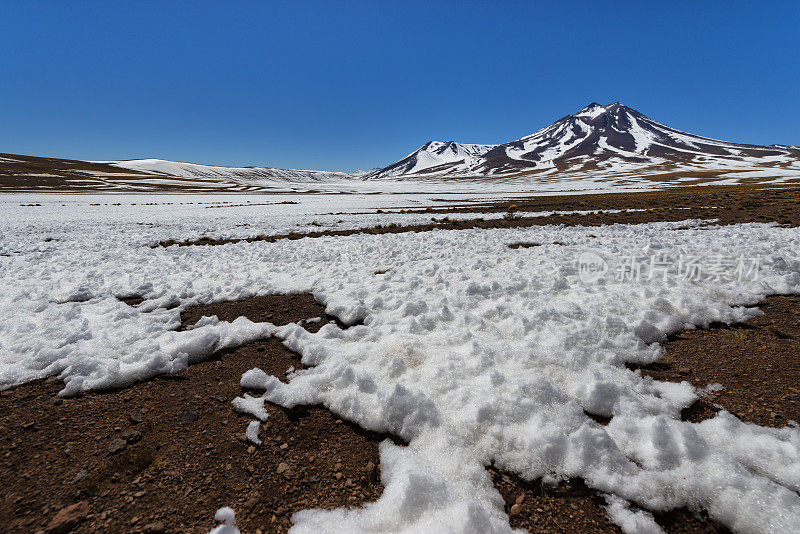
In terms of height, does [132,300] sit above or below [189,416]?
above

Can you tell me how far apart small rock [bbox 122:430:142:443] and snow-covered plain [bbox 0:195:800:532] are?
119 cm

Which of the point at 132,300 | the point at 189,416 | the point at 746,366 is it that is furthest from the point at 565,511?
the point at 132,300

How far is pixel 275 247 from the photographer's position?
14938 millimetres

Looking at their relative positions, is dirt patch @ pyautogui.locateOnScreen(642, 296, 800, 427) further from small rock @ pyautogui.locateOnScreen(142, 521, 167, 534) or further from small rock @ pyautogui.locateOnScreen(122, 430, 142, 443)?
small rock @ pyautogui.locateOnScreen(122, 430, 142, 443)

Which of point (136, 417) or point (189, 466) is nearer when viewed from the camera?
point (189, 466)

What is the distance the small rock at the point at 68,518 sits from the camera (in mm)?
3129

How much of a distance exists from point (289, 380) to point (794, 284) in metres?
12.5

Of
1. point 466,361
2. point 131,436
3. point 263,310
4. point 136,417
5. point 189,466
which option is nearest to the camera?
point 189,466

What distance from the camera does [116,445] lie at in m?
4.11

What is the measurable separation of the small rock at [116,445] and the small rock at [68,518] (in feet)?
2.35

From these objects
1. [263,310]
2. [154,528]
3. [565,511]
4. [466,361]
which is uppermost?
[466,361]

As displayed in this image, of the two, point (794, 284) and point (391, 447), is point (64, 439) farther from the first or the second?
point (794, 284)

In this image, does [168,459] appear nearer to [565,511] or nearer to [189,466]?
[189,466]

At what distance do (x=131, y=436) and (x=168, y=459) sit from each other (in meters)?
0.78
